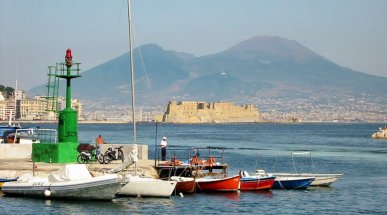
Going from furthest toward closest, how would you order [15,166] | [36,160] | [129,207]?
[36,160]
[15,166]
[129,207]

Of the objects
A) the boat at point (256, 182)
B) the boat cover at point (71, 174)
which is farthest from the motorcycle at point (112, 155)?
the boat cover at point (71, 174)

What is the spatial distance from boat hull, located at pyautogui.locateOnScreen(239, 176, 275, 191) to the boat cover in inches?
340

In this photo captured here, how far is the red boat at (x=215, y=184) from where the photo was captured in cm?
3406

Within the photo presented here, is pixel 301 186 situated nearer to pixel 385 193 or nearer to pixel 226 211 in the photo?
pixel 385 193

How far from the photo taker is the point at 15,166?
3428 centimetres

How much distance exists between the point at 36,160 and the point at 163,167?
626 centimetres

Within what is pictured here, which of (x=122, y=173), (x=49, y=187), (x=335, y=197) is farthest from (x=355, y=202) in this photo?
(x=49, y=187)

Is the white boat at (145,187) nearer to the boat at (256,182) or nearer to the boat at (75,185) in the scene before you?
the boat at (75,185)

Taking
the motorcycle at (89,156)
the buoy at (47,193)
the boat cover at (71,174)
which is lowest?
the buoy at (47,193)

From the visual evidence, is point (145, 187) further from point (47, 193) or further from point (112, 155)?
point (112, 155)

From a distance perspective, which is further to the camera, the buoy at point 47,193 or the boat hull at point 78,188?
the buoy at point 47,193

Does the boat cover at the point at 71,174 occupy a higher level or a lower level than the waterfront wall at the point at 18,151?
lower

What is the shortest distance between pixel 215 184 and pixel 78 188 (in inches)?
286

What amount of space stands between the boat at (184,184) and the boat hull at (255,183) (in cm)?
293
